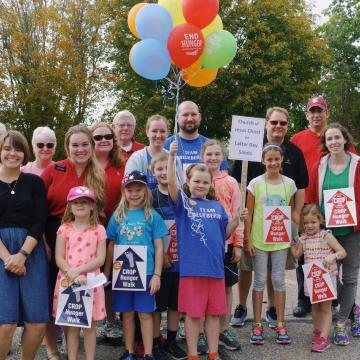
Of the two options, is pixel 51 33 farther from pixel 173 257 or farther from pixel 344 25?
pixel 344 25

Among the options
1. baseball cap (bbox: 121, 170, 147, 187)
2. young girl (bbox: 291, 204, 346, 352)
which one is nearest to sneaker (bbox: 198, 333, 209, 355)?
young girl (bbox: 291, 204, 346, 352)

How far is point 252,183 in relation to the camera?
4918 millimetres

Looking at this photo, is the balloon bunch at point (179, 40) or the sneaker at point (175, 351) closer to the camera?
the sneaker at point (175, 351)

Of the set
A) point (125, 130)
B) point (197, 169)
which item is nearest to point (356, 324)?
point (197, 169)

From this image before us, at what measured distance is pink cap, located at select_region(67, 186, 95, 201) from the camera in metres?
3.95

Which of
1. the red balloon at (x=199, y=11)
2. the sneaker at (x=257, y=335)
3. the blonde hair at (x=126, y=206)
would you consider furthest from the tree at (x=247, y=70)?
the blonde hair at (x=126, y=206)

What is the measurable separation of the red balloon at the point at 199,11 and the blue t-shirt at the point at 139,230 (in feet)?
7.25

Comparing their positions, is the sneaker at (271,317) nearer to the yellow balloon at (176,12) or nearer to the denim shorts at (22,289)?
the denim shorts at (22,289)

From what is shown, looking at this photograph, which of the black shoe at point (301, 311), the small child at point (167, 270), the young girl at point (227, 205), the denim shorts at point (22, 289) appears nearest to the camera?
the denim shorts at point (22, 289)

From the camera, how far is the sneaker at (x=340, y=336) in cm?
465

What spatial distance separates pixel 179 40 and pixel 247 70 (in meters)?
13.8

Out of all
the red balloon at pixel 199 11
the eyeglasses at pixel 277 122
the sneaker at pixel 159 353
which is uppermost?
the red balloon at pixel 199 11

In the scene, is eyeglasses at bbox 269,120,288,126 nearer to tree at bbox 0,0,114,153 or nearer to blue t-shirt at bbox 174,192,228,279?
blue t-shirt at bbox 174,192,228,279

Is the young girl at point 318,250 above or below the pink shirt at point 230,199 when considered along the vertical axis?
below
